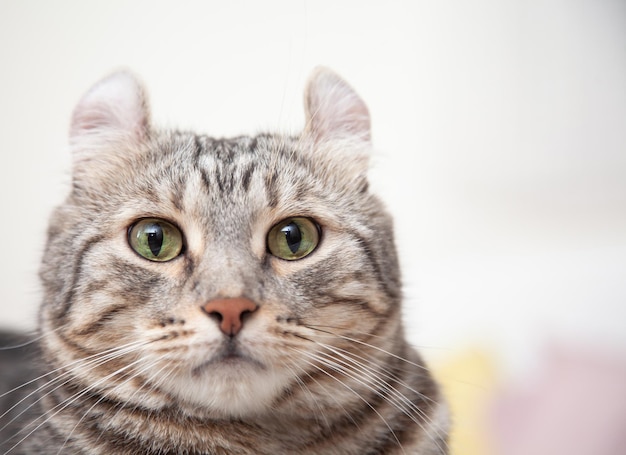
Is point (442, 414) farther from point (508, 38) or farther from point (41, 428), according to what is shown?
point (508, 38)

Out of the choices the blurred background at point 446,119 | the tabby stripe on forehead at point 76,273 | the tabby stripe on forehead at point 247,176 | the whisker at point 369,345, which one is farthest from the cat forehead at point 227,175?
the blurred background at point 446,119

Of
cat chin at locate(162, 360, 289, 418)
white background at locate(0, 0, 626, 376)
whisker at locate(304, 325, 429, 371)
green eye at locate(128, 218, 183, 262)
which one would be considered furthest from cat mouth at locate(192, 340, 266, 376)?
white background at locate(0, 0, 626, 376)

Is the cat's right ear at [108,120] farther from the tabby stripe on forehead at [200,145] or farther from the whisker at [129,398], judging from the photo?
the whisker at [129,398]

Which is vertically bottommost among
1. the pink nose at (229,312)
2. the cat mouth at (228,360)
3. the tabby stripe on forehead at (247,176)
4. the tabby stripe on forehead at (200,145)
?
the cat mouth at (228,360)

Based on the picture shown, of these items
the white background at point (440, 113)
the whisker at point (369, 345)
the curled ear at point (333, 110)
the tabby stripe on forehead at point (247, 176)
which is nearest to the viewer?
the whisker at point (369, 345)

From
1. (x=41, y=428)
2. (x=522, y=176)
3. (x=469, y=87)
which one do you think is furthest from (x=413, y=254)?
(x=41, y=428)

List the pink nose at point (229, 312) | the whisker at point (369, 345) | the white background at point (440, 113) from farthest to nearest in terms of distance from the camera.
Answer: the white background at point (440, 113), the whisker at point (369, 345), the pink nose at point (229, 312)

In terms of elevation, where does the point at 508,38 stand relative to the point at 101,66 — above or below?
above

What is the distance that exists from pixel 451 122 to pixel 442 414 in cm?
101

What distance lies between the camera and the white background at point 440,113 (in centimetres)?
162

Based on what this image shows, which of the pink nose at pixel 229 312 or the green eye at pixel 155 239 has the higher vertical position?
the green eye at pixel 155 239

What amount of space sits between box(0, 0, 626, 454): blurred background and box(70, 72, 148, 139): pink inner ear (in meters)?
0.39

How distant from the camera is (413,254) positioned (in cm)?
202

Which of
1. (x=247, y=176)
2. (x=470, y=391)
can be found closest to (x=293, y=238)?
(x=247, y=176)
